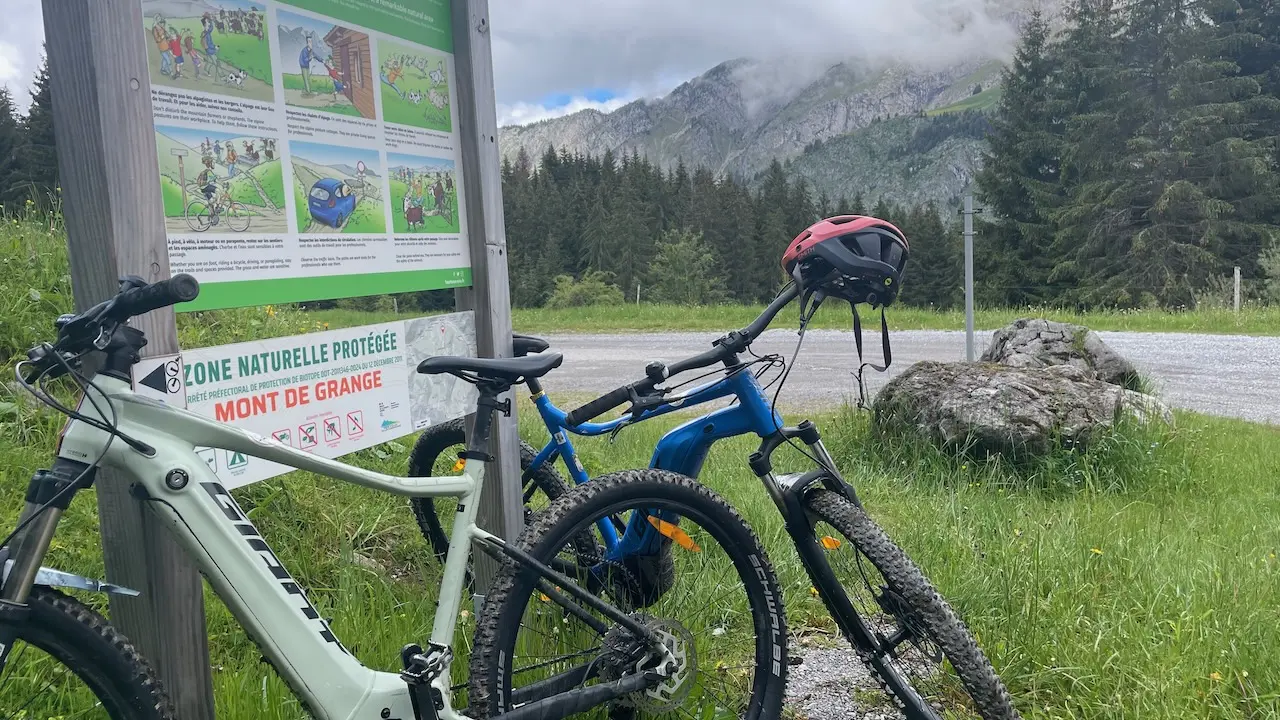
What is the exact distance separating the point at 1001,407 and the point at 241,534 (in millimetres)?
4562

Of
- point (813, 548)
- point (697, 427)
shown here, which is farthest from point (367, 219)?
point (813, 548)

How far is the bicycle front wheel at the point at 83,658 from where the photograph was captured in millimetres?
1457

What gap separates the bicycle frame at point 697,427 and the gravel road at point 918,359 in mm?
5021

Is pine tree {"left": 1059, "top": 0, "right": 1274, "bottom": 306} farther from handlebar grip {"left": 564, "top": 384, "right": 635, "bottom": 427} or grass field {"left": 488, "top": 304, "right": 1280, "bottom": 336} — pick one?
handlebar grip {"left": 564, "top": 384, "right": 635, "bottom": 427}

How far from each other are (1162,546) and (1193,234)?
3016cm

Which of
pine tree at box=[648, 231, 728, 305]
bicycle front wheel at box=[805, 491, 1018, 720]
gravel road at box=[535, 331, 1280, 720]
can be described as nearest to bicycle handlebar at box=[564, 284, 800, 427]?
bicycle front wheel at box=[805, 491, 1018, 720]

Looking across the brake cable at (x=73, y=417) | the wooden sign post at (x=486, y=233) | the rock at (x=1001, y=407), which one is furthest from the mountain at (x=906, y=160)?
the brake cable at (x=73, y=417)

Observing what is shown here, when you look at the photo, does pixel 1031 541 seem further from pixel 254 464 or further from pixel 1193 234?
pixel 1193 234

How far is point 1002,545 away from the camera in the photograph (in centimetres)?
346

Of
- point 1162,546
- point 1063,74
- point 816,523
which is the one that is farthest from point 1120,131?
point 816,523

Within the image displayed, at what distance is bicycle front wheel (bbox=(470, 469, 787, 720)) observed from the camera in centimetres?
200

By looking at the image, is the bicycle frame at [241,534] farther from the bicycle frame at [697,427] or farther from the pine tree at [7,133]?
the pine tree at [7,133]

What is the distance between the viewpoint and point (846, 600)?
2297 millimetres

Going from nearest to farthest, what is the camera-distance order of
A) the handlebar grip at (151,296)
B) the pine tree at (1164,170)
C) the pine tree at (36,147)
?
1. the handlebar grip at (151,296)
2. the pine tree at (36,147)
3. the pine tree at (1164,170)
